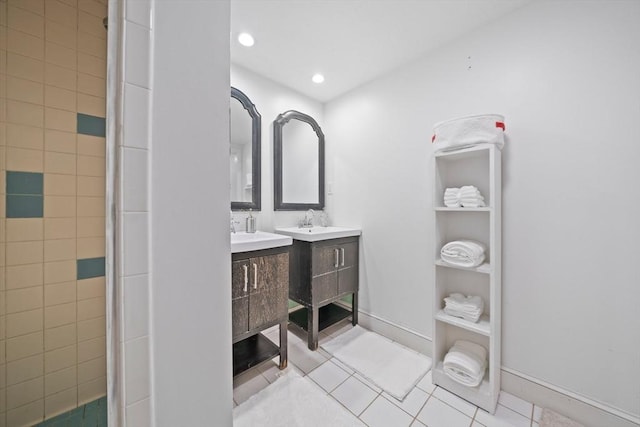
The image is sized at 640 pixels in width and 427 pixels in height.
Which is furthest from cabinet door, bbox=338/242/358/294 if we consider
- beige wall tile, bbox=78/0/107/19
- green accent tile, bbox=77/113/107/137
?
beige wall tile, bbox=78/0/107/19

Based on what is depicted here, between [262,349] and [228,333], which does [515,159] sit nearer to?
[228,333]

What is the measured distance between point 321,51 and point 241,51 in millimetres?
620

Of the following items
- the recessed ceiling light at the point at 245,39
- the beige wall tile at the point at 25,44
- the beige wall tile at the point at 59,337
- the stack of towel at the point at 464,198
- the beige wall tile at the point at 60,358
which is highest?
the recessed ceiling light at the point at 245,39

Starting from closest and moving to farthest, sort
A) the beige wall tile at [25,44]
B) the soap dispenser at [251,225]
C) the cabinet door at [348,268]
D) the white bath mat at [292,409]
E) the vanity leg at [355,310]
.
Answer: the beige wall tile at [25,44] < the white bath mat at [292,409] < the soap dispenser at [251,225] < the cabinet door at [348,268] < the vanity leg at [355,310]

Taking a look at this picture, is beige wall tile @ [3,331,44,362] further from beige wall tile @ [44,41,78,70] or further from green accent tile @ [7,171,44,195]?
beige wall tile @ [44,41,78,70]

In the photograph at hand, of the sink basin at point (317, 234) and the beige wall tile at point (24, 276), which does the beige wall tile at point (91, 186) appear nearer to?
the beige wall tile at point (24, 276)

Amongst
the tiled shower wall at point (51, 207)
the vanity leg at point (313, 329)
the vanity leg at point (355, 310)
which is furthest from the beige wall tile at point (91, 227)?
the vanity leg at point (355, 310)

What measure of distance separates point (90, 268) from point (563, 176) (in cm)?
261

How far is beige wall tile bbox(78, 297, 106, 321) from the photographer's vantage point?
47.0 inches

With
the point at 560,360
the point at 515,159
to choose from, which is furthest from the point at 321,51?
the point at 560,360

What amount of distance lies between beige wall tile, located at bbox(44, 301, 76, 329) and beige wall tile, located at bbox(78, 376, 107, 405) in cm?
35

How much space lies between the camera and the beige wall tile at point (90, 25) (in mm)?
1164

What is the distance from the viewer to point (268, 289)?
1.54 m

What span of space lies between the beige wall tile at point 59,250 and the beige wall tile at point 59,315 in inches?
9.3
